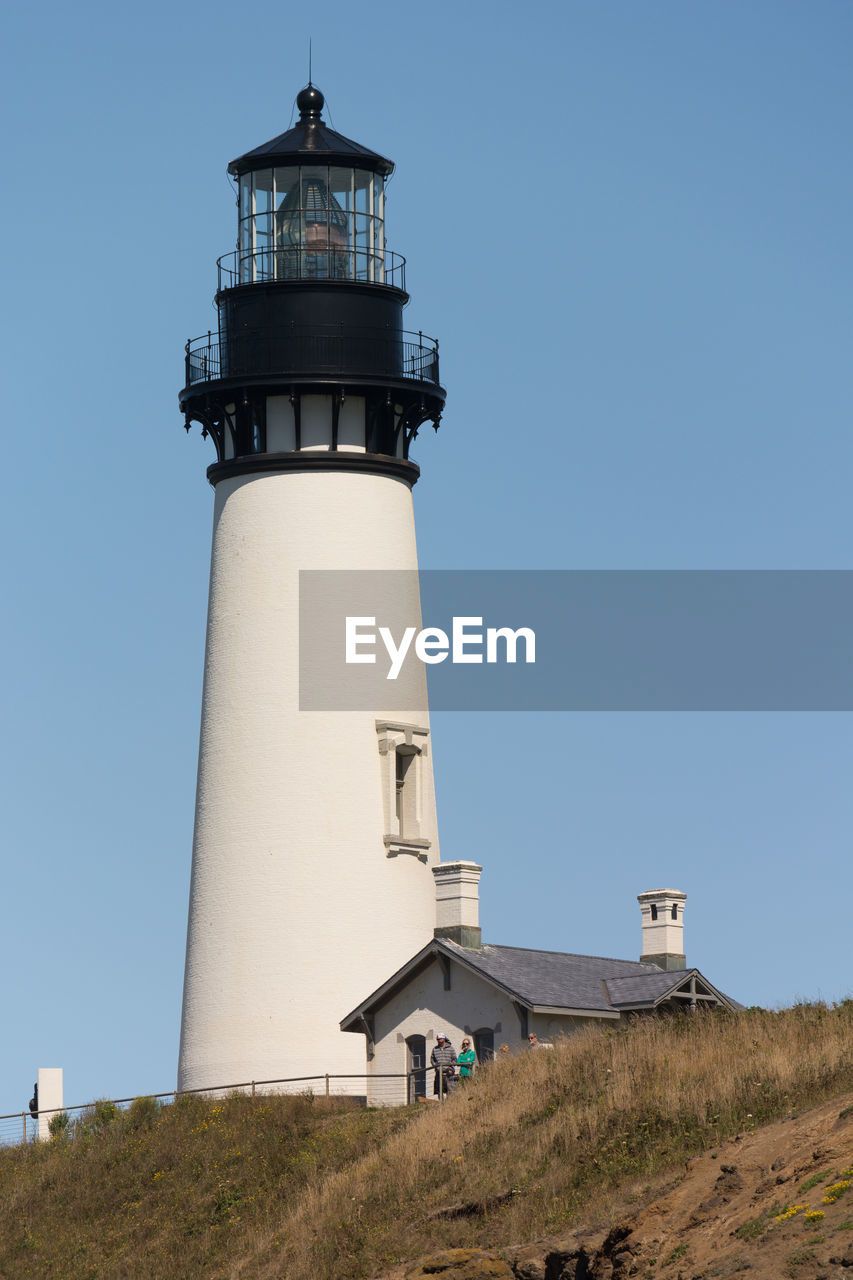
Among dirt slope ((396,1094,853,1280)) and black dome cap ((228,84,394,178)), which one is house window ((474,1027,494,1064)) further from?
black dome cap ((228,84,394,178))

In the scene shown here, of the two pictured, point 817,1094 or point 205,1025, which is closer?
point 817,1094

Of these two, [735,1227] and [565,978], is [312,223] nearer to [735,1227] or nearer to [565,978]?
[565,978]

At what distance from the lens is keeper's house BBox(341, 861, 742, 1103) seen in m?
39.9

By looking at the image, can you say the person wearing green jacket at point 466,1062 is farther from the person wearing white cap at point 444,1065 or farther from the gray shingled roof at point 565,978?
the gray shingled roof at point 565,978

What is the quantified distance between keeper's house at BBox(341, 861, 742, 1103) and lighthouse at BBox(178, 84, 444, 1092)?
794mm

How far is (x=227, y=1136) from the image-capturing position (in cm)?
3722

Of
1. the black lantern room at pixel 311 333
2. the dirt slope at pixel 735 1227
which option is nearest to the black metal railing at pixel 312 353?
the black lantern room at pixel 311 333

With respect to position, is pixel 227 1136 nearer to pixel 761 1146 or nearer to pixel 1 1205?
pixel 1 1205

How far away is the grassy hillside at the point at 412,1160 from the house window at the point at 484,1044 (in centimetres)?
262

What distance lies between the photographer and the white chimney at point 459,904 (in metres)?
41.4

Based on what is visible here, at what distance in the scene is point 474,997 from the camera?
40.5 metres

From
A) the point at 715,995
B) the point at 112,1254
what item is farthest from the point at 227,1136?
the point at 715,995

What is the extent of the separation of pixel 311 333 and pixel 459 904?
11499 mm

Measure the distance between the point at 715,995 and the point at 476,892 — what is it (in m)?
5.00
